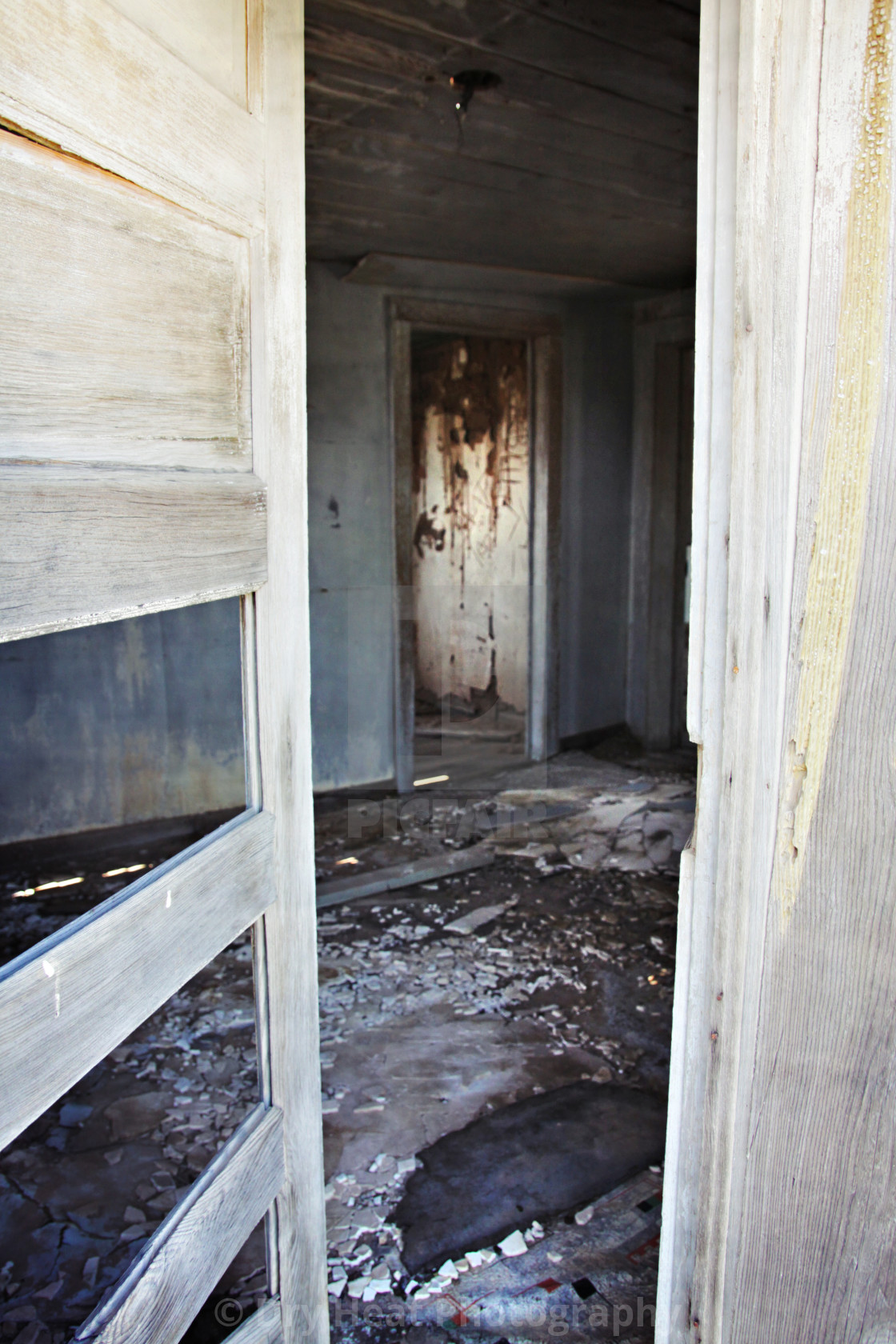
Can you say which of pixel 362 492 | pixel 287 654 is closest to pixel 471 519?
pixel 362 492

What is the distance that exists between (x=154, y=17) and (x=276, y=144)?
0.32 meters

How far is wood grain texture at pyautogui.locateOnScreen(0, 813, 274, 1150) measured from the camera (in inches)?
31.7

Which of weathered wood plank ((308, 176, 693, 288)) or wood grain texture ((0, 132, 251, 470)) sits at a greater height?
weathered wood plank ((308, 176, 693, 288))

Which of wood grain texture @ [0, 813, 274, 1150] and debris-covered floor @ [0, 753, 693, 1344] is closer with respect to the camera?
wood grain texture @ [0, 813, 274, 1150]

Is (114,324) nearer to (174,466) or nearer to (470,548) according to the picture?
(174,466)

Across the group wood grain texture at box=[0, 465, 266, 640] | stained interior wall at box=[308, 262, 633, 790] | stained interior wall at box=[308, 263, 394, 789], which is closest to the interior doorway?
stained interior wall at box=[308, 262, 633, 790]

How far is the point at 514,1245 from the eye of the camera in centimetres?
208

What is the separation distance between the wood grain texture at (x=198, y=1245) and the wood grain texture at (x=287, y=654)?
65 millimetres

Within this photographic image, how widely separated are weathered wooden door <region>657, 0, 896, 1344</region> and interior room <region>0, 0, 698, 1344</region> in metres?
0.69

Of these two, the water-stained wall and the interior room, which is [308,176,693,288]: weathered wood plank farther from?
the water-stained wall

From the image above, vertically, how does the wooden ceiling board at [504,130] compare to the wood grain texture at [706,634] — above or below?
above

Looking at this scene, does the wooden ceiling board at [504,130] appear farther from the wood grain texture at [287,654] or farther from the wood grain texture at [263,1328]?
the wood grain texture at [263,1328]

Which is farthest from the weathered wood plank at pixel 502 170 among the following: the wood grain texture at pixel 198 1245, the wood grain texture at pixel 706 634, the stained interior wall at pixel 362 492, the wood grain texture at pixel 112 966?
the wood grain texture at pixel 198 1245

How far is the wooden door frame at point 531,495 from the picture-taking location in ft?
17.4
